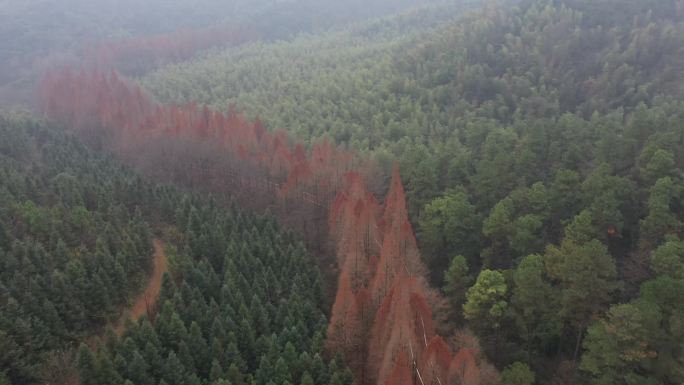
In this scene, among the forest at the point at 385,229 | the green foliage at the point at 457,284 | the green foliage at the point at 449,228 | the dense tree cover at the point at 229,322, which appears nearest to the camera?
the forest at the point at 385,229

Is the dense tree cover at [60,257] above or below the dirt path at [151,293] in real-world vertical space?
above

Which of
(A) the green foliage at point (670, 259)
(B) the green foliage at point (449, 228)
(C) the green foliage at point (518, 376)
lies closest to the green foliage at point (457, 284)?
(B) the green foliage at point (449, 228)

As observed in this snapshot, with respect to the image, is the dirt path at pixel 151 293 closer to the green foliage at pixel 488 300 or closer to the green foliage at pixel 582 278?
Result: the green foliage at pixel 488 300

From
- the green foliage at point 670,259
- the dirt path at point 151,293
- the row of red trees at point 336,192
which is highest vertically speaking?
the green foliage at point 670,259

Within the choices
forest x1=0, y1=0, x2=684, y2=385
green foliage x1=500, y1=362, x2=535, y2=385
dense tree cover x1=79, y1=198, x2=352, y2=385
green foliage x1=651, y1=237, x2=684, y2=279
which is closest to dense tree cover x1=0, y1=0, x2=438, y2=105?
forest x1=0, y1=0, x2=684, y2=385

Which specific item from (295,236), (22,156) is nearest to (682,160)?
(295,236)

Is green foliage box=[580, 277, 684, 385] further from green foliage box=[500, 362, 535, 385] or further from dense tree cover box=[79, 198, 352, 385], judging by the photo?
dense tree cover box=[79, 198, 352, 385]
